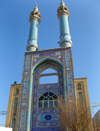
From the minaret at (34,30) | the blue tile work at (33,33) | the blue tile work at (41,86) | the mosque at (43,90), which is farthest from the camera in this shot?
the blue tile work at (33,33)

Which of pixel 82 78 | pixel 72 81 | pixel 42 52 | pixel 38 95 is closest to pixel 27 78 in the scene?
Result: pixel 38 95

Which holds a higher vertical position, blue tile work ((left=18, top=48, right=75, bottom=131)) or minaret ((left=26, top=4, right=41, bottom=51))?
minaret ((left=26, top=4, right=41, bottom=51))

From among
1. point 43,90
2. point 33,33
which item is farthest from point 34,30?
point 43,90

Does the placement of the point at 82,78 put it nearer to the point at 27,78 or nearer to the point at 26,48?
the point at 27,78

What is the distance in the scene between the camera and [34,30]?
17.2m

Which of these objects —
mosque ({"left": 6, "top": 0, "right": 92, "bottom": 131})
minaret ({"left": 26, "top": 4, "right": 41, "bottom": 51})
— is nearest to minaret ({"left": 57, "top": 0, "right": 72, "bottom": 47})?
mosque ({"left": 6, "top": 0, "right": 92, "bottom": 131})

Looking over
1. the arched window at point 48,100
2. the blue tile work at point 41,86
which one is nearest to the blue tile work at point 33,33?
the blue tile work at point 41,86

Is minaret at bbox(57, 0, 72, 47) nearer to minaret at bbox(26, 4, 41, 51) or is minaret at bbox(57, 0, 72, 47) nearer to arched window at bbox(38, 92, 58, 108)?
minaret at bbox(26, 4, 41, 51)

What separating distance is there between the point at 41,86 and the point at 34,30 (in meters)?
6.29

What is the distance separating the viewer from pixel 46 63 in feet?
48.8

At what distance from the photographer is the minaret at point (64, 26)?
1560 cm

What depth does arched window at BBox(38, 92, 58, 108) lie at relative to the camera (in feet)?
42.1

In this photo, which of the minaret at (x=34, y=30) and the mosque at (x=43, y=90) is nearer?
the mosque at (x=43, y=90)

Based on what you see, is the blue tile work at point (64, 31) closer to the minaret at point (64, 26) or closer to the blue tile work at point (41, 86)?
the minaret at point (64, 26)
